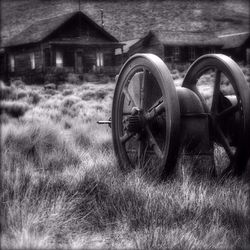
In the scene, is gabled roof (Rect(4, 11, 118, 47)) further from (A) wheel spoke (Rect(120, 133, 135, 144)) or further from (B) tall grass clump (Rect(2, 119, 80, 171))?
(A) wheel spoke (Rect(120, 133, 135, 144))

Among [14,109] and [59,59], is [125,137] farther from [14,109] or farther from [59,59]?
[59,59]

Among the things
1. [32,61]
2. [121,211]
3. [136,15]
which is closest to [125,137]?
[121,211]

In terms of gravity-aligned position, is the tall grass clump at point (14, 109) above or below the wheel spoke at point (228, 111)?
below

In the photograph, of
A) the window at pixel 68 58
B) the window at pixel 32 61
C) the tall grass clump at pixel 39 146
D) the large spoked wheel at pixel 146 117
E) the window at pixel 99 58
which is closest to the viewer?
the large spoked wheel at pixel 146 117

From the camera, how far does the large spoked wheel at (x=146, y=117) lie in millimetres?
3713

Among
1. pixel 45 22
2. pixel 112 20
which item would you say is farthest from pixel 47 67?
pixel 112 20

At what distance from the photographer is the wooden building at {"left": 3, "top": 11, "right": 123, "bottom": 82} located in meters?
31.2

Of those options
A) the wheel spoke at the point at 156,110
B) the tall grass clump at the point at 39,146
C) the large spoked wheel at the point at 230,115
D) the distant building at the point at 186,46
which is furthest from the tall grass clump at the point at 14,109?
the distant building at the point at 186,46

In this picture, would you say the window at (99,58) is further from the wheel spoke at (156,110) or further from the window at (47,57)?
the wheel spoke at (156,110)

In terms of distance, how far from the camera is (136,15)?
4969 cm

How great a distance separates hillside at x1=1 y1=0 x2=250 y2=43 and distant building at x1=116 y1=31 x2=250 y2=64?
132 inches

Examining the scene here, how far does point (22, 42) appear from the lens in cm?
3297

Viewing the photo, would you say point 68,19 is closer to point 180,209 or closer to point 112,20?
point 112,20

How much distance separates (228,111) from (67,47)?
28.8 m
